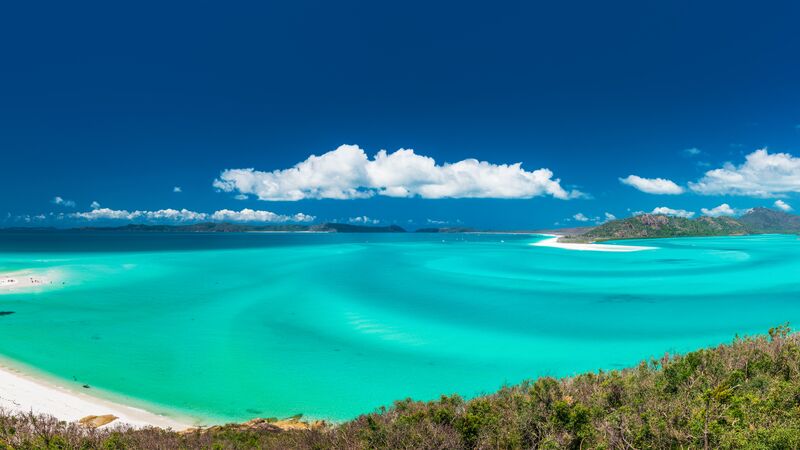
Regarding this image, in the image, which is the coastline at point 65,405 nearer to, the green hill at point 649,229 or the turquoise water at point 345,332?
the turquoise water at point 345,332

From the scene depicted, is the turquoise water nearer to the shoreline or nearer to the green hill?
the shoreline

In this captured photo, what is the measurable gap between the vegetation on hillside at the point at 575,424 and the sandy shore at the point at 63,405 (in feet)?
11.0

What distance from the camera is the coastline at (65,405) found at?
438 inches

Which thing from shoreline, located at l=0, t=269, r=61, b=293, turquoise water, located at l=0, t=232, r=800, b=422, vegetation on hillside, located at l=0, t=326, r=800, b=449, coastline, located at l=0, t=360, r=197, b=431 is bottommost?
turquoise water, located at l=0, t=232, r=800, b=422

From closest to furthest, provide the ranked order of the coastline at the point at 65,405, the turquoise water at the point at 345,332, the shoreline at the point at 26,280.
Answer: the coastline at the point at 65,405, the turquoise water at the point at 345,332, the shoreline at the point at 26,280

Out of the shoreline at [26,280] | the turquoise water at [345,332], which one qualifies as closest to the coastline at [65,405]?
the turquoise water at [345,332]

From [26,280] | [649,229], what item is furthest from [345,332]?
[649,229]

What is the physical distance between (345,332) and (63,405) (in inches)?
464

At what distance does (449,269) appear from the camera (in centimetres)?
5303

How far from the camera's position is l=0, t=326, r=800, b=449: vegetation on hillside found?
6.07 metres

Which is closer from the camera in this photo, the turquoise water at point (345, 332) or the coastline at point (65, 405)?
the coastline at point (65, 405)

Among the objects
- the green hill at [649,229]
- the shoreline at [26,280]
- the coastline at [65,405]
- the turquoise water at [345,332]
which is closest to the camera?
the coastline at [65,405]

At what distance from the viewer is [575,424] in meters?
7.07

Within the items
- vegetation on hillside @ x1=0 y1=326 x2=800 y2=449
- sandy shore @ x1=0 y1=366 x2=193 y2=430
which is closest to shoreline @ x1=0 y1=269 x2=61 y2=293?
sandy shore @ x1=0 y1=366 x2=193 y2=430
